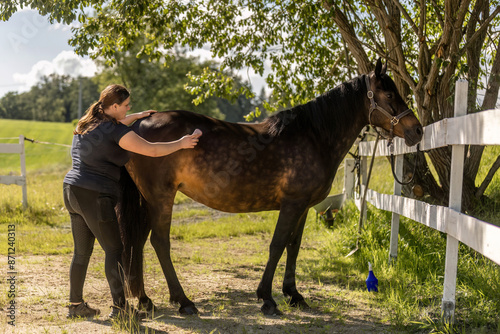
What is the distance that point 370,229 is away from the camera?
6.27 meters

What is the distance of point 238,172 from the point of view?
418 cm

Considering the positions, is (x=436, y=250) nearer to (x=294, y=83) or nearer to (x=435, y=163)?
(x=435, y=163)

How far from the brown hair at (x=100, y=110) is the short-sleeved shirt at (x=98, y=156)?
0.18 feet

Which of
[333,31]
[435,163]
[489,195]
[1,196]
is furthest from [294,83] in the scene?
[1,196]

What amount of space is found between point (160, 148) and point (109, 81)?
1437 inches

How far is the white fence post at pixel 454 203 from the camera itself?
3430 mm

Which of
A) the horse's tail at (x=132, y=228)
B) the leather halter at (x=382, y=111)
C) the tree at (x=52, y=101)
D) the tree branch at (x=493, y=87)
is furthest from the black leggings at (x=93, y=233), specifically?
the tree at (x=52, y=101)

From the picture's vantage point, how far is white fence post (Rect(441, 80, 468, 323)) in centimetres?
343

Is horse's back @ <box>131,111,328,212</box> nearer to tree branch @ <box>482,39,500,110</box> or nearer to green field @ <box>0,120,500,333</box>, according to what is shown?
green field @ <box>0,120,500,333</box>

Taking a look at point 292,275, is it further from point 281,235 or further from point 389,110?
point 389,110

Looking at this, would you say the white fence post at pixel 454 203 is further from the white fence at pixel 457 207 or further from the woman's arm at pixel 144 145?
the woman's arm at pixel 144 145

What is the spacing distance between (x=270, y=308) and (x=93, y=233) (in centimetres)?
169

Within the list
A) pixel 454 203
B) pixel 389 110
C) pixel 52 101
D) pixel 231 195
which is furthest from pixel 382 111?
pixel 52 101

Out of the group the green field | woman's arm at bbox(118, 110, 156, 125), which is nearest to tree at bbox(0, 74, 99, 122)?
the green field
